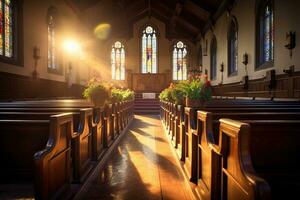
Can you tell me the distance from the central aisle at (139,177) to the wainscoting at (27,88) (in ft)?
14.0

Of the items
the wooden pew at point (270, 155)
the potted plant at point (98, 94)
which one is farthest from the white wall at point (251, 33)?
the wooden pew at point (270, 155)

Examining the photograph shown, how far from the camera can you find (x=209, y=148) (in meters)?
2.03

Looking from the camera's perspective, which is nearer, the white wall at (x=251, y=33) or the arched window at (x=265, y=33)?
the white wall at (x=251, y=33)

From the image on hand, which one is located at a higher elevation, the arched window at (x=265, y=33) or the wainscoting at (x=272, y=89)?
the arched window at (x=265, y=33)

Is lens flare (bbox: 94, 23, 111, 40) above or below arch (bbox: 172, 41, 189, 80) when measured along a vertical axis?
above

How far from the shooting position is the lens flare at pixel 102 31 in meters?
17.3

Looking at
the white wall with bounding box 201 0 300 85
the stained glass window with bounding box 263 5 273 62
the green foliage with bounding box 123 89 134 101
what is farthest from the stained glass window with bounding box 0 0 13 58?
the stained glass window with bounding box 263 5 273 62

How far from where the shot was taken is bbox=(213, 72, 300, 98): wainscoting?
20.7 feet

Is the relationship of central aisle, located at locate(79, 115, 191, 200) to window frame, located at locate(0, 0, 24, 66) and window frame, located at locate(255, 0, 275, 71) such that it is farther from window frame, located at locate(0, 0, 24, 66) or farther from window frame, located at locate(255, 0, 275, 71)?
window frame, located at locate(255, 0, 275, 71)

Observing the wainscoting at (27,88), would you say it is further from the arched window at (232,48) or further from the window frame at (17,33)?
the arched window at (232,48)

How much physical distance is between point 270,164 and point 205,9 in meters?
12.5

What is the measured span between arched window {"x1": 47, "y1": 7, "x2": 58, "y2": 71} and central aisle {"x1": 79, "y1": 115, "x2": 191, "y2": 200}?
7296 millimetres

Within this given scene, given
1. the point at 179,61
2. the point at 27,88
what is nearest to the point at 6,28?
the point at 27,88

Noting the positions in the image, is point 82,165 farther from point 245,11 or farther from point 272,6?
point 245,11
